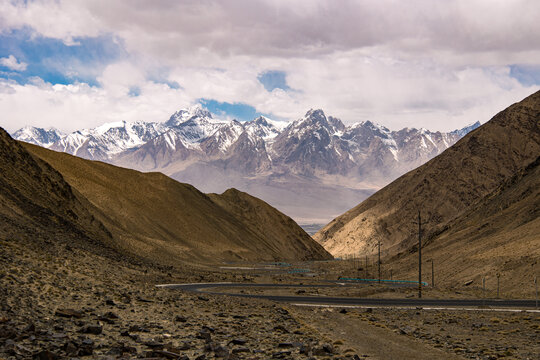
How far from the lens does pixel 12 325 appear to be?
17609 millimetres

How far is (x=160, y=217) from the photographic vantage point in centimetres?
13312

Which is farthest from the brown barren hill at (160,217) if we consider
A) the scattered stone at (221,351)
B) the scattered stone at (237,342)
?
the scattered stone at (221,351)

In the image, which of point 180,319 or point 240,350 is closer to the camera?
point 240,350

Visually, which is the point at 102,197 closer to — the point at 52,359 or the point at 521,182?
the point at 521,182

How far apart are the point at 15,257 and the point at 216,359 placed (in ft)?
51.2

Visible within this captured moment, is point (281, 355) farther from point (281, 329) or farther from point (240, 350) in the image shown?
point (281, 329)

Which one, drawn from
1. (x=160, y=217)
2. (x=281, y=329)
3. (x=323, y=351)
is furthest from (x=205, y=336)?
(x=160, y=217)

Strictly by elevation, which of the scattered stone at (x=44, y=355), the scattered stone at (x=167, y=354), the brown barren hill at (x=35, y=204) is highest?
the brown barren hill at (x=35, y=204)

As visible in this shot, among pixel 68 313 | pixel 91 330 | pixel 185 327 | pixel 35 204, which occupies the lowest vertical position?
Answer: pixel 185 327

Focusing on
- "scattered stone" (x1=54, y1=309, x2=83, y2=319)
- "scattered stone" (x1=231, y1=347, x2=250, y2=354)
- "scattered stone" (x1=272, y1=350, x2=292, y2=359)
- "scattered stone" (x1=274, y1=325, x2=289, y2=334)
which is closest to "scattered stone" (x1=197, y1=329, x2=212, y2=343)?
"scattered stone" (x1=231, y1=347, x2=250, y2=354)

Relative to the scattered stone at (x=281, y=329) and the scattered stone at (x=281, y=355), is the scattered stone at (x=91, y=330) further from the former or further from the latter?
the scattered stone at (x=281, y=329)

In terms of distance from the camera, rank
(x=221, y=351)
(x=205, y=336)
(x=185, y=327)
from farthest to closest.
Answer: (x=185, y=327), (x=205, y=336), (x=221, y=351)

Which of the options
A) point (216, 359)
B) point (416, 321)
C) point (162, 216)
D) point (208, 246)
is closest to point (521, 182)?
point (208, 246)

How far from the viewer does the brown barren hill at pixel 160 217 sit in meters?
105
